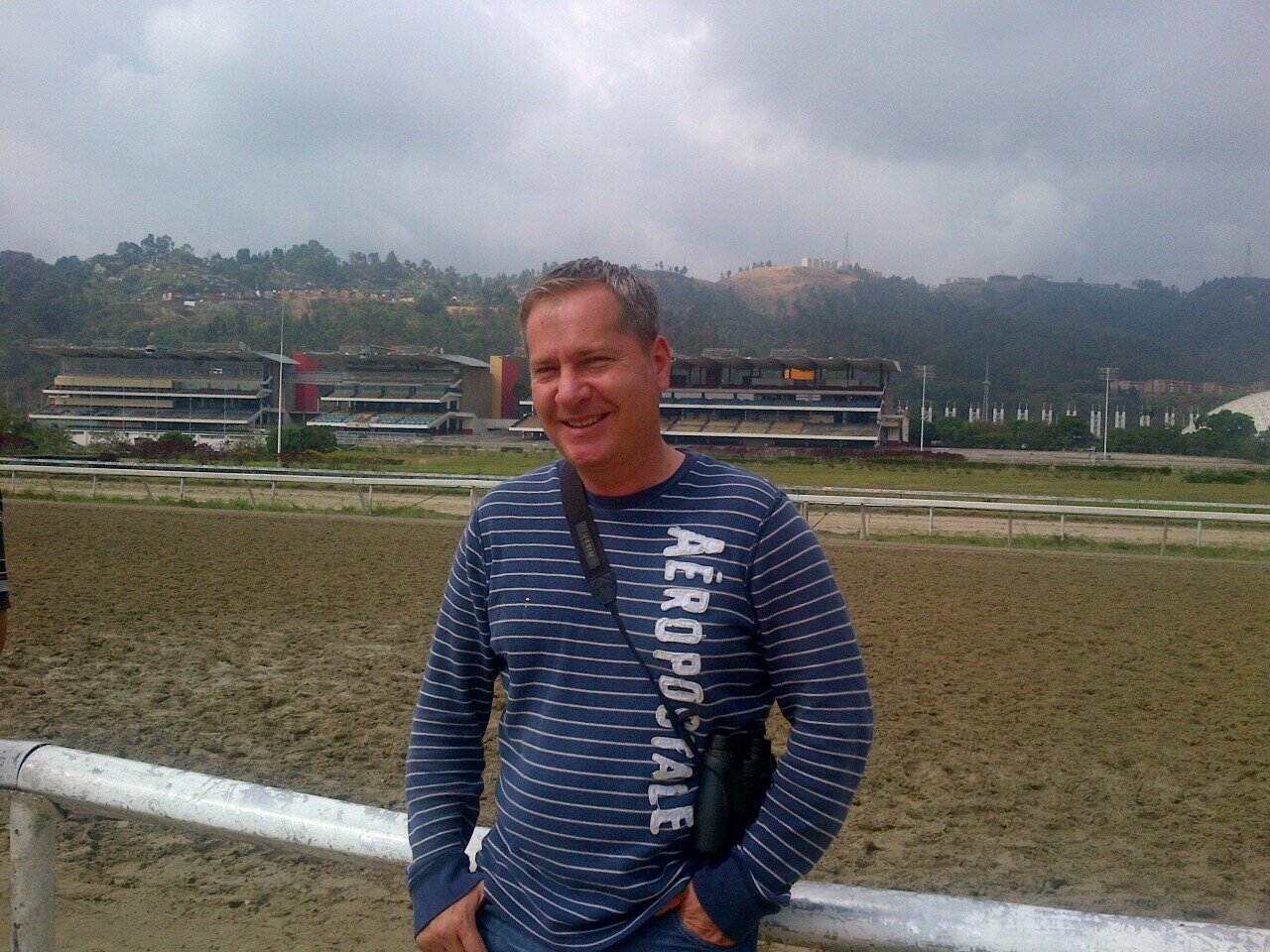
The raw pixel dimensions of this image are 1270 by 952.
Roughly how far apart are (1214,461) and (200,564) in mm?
32440

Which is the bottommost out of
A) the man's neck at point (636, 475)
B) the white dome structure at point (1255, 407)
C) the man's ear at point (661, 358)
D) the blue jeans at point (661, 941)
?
the blue jeans at point (661, 941)

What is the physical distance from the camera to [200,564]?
11727mm

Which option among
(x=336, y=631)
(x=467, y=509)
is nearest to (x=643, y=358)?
(x=336, y=631)

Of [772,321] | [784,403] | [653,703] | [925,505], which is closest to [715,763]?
[653,703]

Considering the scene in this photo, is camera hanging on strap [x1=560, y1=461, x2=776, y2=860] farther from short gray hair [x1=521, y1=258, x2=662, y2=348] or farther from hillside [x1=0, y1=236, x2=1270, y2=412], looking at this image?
hillside [x1=0, y1=236, x2=1270, y2=412]

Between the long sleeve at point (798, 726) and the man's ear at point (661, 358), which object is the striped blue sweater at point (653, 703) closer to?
the long sleeve at point (798, 726)

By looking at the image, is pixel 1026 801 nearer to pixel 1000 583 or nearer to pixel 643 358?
pixel 643 358

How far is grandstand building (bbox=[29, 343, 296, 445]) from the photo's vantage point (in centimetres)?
4550

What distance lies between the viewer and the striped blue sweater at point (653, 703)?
1357mm

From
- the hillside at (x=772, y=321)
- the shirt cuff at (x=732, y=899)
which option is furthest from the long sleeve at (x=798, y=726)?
the hillside at (x=772, y=321)

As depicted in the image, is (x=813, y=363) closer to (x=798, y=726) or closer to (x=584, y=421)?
(x=584, y=421)

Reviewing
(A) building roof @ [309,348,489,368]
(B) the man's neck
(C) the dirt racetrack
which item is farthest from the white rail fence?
(A) building roof @ [309,348,489,368]

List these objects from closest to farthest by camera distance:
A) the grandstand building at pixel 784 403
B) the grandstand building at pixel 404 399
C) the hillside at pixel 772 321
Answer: the grandstand building at pixel 784 403
the grandstand building at pixel 404 399
the hillside at pixel 772 321

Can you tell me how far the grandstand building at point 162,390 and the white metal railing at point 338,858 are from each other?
147ft
